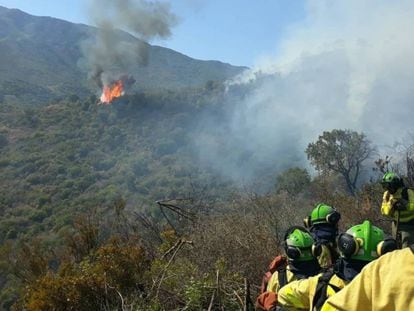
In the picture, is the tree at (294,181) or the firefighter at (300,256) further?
the tree at (294,181)

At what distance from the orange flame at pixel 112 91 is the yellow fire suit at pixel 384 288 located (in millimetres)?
58485

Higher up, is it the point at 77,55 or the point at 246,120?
the point at 77,55

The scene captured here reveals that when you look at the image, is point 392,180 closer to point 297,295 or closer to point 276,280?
point 276,280

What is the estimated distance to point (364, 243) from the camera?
7.43 ft

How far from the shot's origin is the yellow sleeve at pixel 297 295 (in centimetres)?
262

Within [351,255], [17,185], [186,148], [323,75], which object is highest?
[323,75]

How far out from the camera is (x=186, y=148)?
157ft

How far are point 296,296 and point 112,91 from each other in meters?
60.7

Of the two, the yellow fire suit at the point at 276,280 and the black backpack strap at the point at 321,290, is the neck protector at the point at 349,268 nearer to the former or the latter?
the black backpack strap at the point at 321,290

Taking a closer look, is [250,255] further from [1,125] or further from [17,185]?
[1,125]

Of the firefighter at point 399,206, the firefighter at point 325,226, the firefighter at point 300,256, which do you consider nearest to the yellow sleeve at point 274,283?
the firefighter at point 300,256

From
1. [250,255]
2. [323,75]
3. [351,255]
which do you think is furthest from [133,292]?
[323,75]

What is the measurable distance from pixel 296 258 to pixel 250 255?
3519 millimetres

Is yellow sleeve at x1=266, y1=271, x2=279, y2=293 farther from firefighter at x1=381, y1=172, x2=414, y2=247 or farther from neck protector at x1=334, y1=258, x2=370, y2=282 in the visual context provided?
firefighter at x1=381, y1=172, x2=414, y2=247
